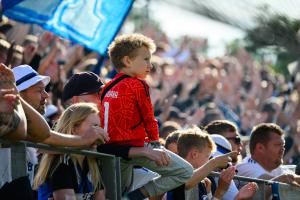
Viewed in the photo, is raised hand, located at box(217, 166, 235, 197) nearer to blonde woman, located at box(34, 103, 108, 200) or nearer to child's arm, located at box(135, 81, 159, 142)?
child's arm, located at box(135, 81, 159, 142)

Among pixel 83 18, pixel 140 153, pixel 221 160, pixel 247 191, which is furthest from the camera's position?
pixel 83 18

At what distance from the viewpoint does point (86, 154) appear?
677 centimetres

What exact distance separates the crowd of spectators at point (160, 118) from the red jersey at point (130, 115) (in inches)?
4.6

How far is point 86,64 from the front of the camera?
13602mm

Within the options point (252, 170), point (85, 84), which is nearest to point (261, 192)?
point (252, 170)

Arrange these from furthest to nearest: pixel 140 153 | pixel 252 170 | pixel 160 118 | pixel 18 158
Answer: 1. pixel 160 118
2. pixel 252 170
3. pixel 140 153
4. pixel 18 158

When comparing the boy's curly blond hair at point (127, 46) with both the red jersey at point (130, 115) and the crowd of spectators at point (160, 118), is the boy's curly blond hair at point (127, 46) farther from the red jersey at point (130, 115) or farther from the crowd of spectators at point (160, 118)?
the crowd of spectators at point (160, 118)

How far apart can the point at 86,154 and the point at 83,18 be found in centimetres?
560

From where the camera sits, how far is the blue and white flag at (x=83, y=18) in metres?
11.8

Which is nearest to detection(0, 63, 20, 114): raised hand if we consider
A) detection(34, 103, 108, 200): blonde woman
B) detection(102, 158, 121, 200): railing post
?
detection(34, 103, 108, 200): blonde woman

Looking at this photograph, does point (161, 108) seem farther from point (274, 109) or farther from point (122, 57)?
point (122, 57)

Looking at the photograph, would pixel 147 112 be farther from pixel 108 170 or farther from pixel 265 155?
pixel 265 155

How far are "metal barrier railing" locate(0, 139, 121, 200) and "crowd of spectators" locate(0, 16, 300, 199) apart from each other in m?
0.05

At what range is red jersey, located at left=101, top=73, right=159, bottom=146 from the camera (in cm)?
739
